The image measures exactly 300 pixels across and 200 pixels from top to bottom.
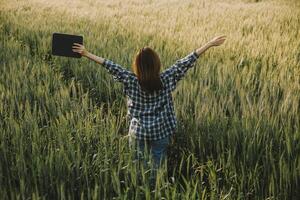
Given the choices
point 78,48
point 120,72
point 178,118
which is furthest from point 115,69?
point 178,118

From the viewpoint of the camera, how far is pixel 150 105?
2.11 metres

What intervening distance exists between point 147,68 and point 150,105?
0.23 m

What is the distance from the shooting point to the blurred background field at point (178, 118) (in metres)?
1.71

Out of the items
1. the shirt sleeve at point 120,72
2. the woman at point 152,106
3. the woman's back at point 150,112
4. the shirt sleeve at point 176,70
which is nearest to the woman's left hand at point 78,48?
the woman at point 152,106

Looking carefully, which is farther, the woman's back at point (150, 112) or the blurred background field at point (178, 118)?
the woman's back at point (150, 112)

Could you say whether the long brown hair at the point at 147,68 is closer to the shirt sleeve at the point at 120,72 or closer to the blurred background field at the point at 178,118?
the shirt sleeve at the point at 120,72

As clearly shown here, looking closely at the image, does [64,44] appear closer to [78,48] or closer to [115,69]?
[78,48]

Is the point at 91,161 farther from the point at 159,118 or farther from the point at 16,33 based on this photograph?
the point at 16,33

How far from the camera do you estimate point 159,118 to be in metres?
2.09

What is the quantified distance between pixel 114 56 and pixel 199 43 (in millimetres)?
1108

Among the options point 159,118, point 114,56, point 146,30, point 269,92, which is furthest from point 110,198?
point 146,30

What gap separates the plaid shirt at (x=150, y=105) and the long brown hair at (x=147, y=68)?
9cm

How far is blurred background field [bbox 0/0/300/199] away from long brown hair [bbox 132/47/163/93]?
0.27m

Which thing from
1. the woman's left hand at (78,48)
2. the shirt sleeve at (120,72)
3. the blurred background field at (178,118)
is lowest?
the blurred background field at (178,118)
